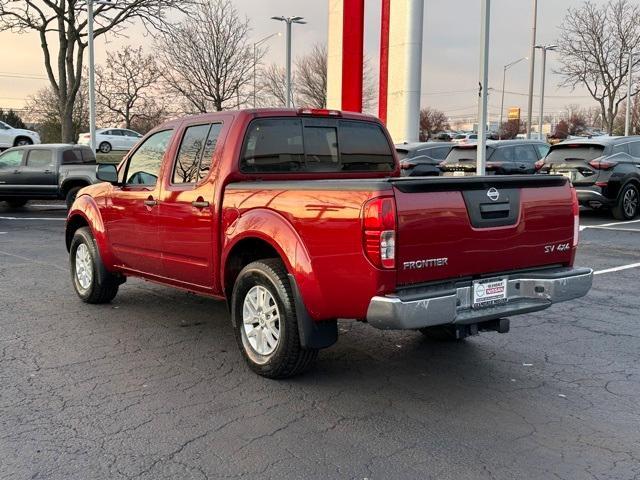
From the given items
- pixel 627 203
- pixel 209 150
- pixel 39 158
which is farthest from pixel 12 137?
pixel 209 150

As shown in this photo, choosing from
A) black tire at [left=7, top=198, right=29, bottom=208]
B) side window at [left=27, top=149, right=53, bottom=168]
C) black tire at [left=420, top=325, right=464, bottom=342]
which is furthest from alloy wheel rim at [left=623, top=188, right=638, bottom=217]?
black tire at [left=7, top=198, right=29, bottom=208]

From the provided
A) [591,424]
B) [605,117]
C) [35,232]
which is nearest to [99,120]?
[605,117]

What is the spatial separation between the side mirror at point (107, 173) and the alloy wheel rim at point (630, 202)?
38.4 ft

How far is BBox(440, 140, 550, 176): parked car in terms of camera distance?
53.0 ft

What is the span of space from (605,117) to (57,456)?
4247 cm

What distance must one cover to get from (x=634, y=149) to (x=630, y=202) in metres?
1.39

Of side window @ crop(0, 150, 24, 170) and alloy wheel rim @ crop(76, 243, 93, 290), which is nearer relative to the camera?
alloy wheel rim @ crop(76, 243, 93, 290)

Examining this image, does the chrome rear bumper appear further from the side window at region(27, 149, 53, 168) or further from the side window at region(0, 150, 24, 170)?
the side window at region(0, 150, 24, 170)

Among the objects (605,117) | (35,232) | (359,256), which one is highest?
(605,117)

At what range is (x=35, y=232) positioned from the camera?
14.0 m

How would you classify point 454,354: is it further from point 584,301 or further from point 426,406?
point 584,301

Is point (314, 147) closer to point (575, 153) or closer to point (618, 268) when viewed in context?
point (618, 268)

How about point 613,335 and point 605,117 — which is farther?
point 605,117

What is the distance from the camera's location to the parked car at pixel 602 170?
1436cm
